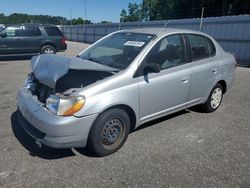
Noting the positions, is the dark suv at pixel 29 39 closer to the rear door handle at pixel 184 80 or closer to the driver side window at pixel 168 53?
the driver side window at pixel 168 53

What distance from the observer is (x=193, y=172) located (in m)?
3.23

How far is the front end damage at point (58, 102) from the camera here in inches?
120

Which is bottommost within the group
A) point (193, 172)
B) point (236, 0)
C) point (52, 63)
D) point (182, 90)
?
point (193, 172)

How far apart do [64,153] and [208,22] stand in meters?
15.3

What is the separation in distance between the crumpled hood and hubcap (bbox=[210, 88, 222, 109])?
102 inches

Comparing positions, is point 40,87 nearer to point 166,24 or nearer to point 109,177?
point 109,177

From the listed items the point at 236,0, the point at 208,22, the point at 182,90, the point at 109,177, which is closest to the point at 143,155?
the point at 109,177

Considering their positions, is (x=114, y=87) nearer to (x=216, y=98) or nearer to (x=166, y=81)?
(x=166, y=81)

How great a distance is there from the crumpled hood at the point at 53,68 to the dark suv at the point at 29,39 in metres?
9.56

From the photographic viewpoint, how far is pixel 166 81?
4.00 meters

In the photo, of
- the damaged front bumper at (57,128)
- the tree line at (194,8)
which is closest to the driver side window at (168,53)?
the damaged front bumper at (57,128)

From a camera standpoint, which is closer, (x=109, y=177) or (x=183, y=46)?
(x=109, y=177)

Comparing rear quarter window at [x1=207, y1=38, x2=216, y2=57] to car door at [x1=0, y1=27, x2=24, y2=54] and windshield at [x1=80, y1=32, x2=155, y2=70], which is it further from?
car door at [x1=0, y1=27, x2=24, y2=54]

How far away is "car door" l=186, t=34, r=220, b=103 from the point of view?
180 inches
